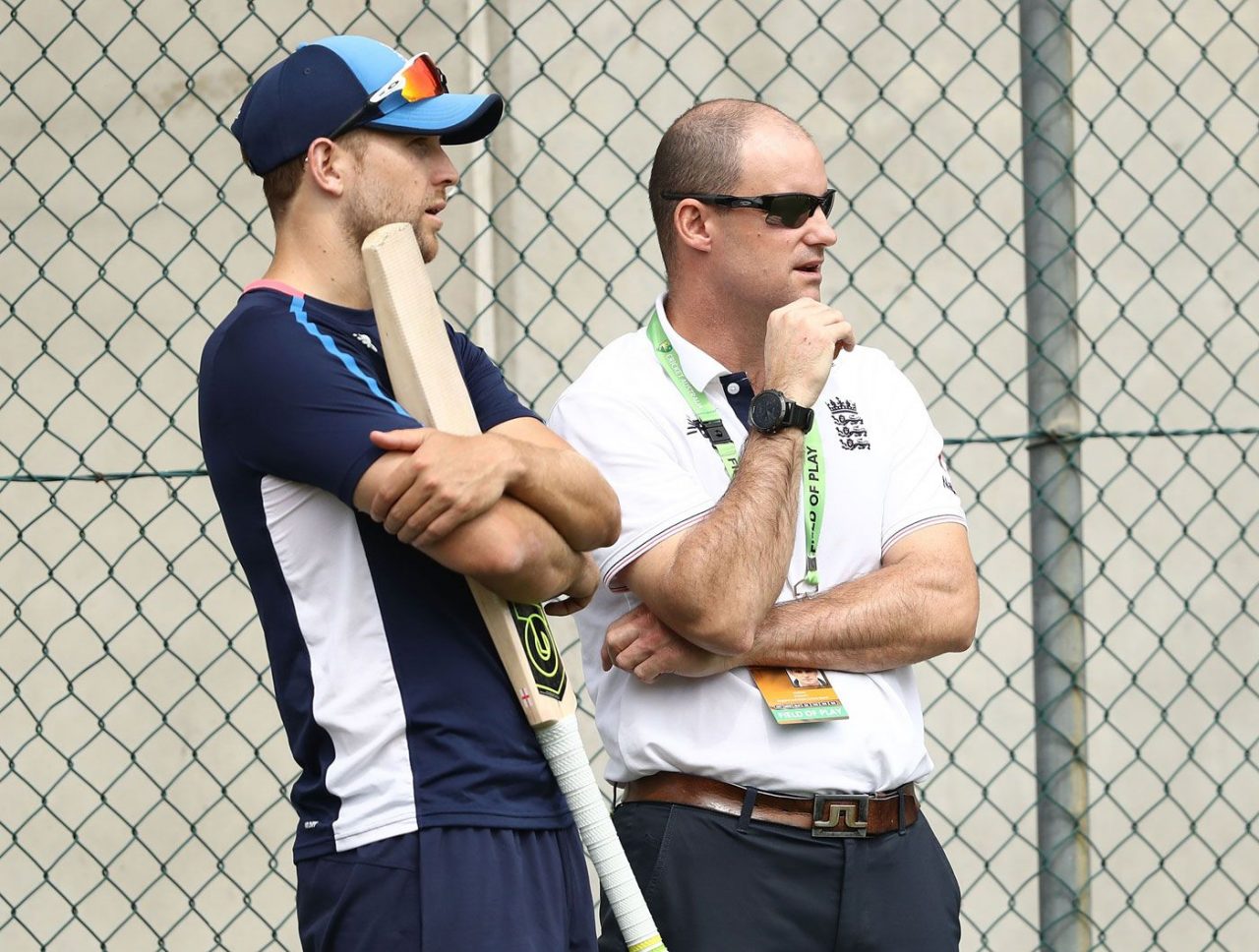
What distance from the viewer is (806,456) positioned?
99.2 inches

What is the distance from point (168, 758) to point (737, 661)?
96.4 inches

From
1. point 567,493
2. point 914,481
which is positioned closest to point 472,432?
point 567,493

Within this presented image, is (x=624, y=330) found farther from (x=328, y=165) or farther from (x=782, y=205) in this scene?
(x=328, y=165)

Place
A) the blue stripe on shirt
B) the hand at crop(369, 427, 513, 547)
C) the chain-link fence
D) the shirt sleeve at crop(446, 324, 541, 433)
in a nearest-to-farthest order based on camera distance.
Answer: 1. the hand at crop(369, 427, 513, 547)
2. the blue stripe on shirt
3. the shirt sleeve at crop(446, 324, 541, 433)
4. the chain-link fence

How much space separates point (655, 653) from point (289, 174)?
0.87 metres

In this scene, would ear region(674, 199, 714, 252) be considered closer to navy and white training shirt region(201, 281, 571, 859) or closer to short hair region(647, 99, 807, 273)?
short hair region(647, 99, 807, 273)

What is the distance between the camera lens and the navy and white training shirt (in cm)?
188

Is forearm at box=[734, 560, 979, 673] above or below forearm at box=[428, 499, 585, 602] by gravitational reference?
below

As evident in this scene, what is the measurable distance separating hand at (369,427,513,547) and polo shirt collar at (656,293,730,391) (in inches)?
28.7

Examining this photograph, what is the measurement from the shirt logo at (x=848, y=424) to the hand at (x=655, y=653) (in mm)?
454

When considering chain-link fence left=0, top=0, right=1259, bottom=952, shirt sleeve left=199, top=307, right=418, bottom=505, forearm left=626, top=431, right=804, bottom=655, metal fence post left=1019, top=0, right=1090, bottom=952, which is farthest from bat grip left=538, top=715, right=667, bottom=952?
chain-link fence left=0, top=0, right=1259, bottom=952

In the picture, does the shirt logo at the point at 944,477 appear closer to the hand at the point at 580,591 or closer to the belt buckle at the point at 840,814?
the belt buckle at the point at 840,814

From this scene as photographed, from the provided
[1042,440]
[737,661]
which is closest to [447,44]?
[1042,440]

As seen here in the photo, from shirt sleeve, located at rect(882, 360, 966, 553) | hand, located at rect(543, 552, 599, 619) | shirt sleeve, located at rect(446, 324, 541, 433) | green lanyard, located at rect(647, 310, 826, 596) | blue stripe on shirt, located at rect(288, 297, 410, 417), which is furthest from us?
shirt sleeve, located at rect(882, 360, 966, 553)
